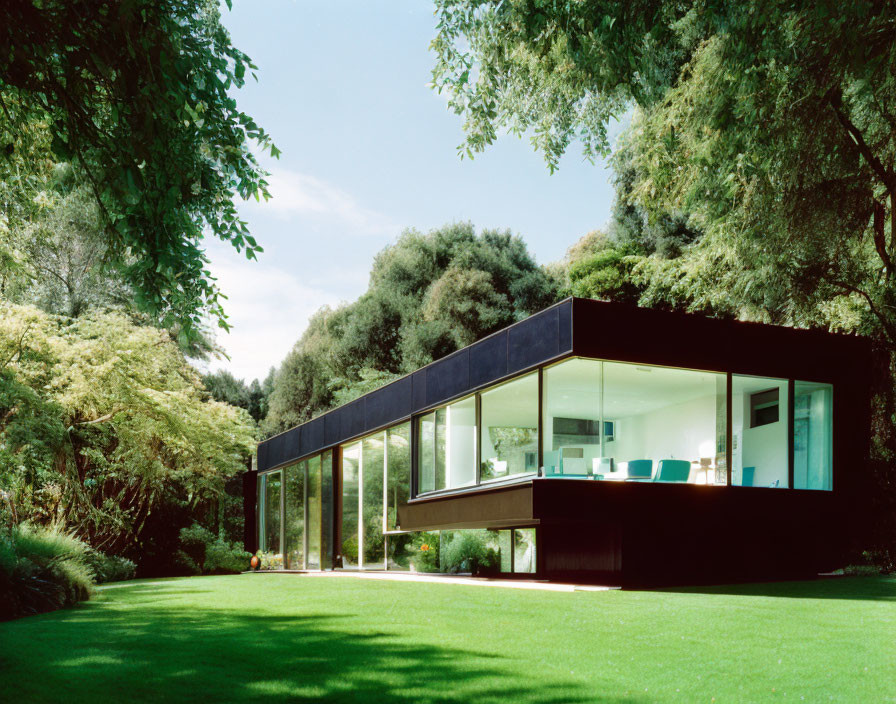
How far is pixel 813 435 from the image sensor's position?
14664mm

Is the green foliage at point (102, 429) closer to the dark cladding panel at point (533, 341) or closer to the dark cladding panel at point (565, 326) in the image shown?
the dark cladding panel at point (533, 341)

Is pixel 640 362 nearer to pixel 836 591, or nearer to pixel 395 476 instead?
pixel 836 591

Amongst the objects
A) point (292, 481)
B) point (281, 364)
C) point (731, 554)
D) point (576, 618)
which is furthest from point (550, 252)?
point (576, 618)

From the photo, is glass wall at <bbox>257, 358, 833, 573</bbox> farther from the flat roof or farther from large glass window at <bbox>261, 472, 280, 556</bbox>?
large glass window at <bbox>261, 472, 280, 556</bbox>

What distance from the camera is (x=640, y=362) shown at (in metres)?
13.3

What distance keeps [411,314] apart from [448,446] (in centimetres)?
2088

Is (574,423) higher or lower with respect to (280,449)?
higher

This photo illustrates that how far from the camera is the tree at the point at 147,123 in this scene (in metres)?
5.90

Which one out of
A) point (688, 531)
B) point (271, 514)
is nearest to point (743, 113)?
point (688, 531)

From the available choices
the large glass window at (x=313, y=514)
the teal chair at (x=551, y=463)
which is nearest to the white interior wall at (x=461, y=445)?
the teal chair at (x=551, y=463)

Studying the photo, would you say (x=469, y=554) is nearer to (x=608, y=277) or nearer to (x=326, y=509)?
(x=326, y=509)

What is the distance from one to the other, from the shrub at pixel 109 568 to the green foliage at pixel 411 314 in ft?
53.8

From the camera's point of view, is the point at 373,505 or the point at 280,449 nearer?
the point at 373,505

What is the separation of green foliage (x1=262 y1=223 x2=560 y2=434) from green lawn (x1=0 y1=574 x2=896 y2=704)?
84.2ft
